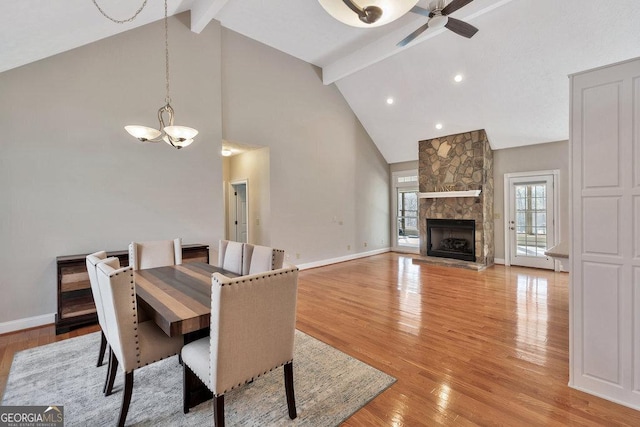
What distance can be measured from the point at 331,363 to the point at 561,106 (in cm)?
578

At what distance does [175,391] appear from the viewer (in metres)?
2.12

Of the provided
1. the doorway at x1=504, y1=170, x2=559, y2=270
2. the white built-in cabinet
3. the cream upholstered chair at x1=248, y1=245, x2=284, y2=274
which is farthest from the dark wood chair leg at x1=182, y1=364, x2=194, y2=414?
the doorway at x1=504, y1=170, x2=559, y2=270

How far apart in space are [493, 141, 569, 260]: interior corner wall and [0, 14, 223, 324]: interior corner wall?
19.7 ft

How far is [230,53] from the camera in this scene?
505 cm

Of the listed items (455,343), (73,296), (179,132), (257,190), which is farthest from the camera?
(257,190)

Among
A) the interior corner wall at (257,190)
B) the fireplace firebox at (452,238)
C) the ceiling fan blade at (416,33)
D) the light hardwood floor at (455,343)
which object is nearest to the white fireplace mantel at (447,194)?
the fireplace firebox at (452,238)

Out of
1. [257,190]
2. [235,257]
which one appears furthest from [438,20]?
[257,190]

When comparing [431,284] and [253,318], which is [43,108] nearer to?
[253,318]

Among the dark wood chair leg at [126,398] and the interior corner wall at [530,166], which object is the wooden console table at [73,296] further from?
the interior corner wall at [530,166]

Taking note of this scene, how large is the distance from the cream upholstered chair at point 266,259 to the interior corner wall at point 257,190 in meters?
2.87

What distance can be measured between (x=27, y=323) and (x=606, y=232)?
5.53 metres

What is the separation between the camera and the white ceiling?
10.1 feet

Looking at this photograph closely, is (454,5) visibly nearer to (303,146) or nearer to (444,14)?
(444,14)

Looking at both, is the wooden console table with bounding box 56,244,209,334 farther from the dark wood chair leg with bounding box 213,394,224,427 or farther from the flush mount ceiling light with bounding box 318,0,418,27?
the flush mount ceiling light with bounding box 318,0,418,27
